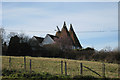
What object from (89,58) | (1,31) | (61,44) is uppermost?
(1,31)

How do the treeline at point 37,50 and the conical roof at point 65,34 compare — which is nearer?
the treeline at point 37,50

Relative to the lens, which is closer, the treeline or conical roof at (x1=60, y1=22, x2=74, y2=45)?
the treeline

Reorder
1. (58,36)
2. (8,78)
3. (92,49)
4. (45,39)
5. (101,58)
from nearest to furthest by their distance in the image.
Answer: (8,78)
(101,58)
(92,49)
(58,36)
(45,39)

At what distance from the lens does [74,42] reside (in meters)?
37.3

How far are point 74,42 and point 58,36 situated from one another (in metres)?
4.11

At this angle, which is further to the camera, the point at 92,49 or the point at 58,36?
the point at 58,36

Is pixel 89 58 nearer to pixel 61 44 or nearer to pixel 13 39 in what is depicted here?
pixel 61 44

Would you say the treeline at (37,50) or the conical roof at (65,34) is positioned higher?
the conical roof at (65,34)

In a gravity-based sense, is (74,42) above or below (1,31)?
below

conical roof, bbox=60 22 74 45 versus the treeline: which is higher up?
conical roof, bbox=60 22 74 45

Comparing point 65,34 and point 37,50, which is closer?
point 37,50

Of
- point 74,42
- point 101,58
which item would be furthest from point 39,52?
point 101,58

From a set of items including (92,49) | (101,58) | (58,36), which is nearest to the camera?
(101,58)

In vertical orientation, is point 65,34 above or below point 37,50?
above
